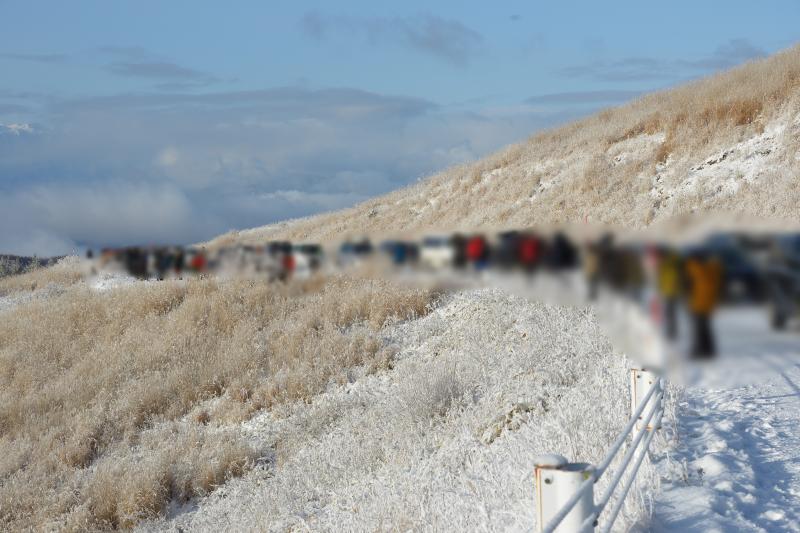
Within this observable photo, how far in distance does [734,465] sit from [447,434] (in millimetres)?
3360

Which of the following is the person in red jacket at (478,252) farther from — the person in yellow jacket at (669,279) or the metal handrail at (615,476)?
the metal handrail at (615,476)

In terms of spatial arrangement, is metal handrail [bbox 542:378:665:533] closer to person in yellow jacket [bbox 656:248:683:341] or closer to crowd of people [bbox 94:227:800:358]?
crowd of people [bbox 94:227:800:358]

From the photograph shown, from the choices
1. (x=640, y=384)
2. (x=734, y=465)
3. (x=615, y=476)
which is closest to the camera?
(x=615, y=476)

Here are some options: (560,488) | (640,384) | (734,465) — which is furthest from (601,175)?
(734,465)

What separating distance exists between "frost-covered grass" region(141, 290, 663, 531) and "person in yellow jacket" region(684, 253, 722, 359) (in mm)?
4631

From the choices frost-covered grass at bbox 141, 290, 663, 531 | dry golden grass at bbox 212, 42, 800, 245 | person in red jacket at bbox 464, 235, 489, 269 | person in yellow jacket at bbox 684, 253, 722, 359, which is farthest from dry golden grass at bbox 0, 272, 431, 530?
person in yellow jacket at bbox 684, 253, 722, 359

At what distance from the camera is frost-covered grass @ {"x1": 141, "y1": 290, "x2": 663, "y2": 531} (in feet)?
19.1

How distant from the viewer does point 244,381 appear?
39.9 feet

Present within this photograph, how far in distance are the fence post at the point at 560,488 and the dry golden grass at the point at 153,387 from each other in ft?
18.9

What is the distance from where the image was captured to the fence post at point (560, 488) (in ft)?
11.8

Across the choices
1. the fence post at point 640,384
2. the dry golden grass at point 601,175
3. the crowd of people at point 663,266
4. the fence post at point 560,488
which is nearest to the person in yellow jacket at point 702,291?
the crowd of people at point 663,266

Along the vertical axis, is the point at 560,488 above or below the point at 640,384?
below

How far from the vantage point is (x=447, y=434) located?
830 cm

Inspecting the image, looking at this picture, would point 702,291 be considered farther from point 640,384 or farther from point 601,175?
point 640,384
